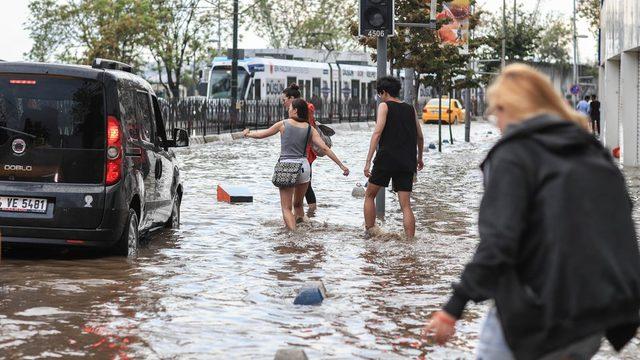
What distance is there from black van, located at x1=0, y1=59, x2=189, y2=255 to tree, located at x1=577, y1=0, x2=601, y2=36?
69.0m

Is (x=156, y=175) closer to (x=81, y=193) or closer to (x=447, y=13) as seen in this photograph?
(x=81, y=193)

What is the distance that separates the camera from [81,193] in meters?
9.87

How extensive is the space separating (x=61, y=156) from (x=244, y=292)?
2.04 m

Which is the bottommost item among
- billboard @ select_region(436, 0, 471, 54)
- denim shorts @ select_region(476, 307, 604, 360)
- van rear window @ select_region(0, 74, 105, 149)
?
denim shorts @ select_region(476, 307, 604, 360)

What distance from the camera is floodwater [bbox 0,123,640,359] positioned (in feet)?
22.9

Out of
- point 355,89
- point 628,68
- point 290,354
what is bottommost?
point 290,354

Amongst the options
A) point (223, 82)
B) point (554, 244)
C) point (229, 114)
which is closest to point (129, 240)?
point (554, 244)

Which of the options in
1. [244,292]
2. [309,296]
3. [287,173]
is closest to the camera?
[309,296]

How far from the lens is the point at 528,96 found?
3766 millimetres

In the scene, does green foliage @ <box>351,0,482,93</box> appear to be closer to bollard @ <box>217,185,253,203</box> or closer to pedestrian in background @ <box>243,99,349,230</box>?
bollard @ <box>217,185,253,203</box>

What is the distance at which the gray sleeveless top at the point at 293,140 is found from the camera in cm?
1284

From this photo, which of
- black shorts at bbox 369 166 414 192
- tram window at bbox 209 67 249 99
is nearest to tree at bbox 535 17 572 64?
tram window at bbox 209 67 249 99

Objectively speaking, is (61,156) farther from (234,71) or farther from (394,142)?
(234,71)

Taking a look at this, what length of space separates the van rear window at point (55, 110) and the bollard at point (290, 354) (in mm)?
4265
